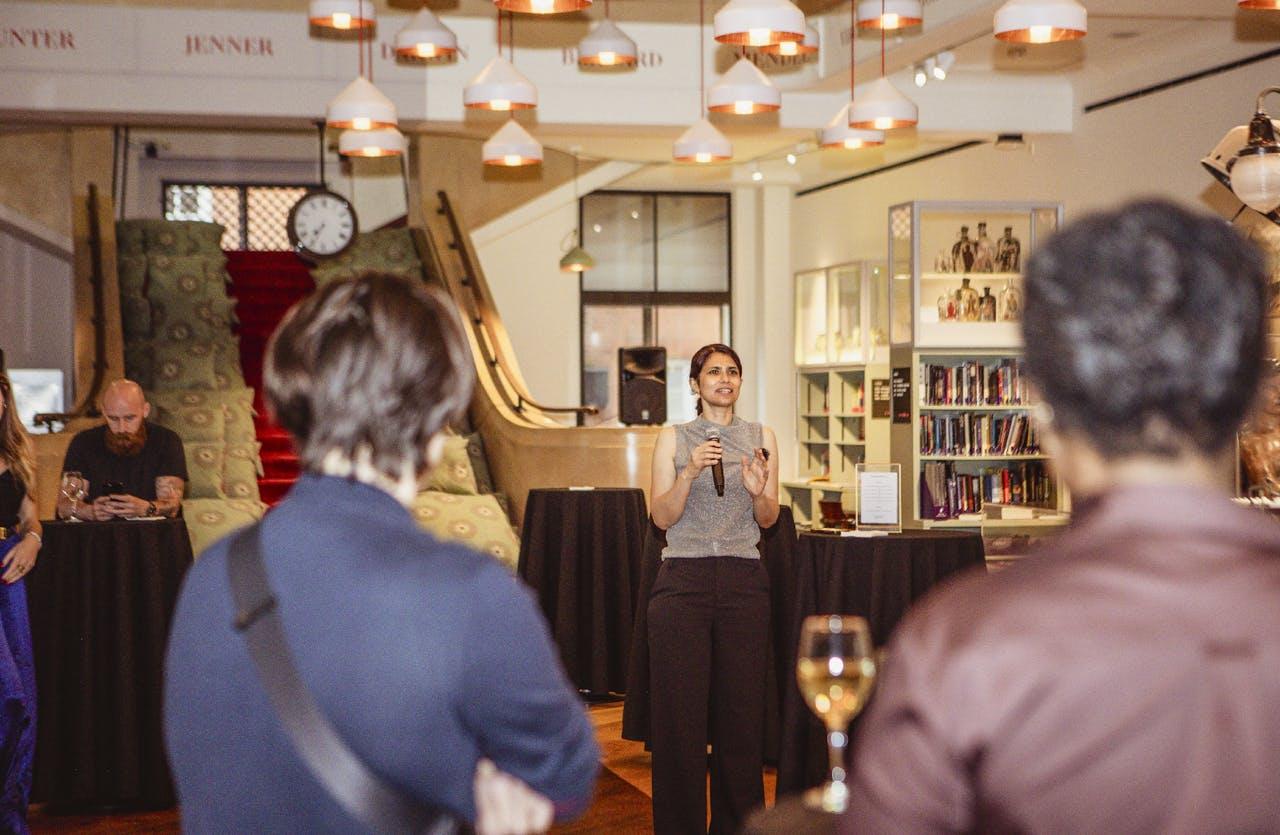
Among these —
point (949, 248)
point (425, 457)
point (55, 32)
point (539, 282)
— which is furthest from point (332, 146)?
point (425, 457)

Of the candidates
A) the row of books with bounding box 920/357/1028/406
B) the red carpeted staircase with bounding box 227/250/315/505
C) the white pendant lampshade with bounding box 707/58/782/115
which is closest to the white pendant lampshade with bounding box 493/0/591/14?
the white pendant lampshade with bounding box 707/58/782/115

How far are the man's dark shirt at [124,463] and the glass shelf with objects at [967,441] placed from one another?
5530mm

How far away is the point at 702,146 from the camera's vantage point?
9.12 m

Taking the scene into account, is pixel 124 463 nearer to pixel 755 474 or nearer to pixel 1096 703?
pixel 755 474

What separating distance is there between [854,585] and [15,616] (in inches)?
106

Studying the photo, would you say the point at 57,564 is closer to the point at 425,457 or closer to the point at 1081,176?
the point at 425,457

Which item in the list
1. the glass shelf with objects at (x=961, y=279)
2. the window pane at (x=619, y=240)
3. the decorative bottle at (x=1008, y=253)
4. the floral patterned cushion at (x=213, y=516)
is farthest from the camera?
the window pane at (x=619, y=240)

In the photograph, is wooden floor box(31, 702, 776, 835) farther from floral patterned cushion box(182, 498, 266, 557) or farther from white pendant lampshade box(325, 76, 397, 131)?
floral patterned cushion box(182, 498, 266, 557)

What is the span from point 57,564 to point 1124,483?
4.99 metres

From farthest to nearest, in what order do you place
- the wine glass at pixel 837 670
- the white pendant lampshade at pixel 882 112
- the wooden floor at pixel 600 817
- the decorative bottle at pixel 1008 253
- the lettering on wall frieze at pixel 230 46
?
the lettering on wall frieze at pixel 230 46 → the decorative bottle at pixel 1008 253 → the white pendant lampshade at pixel 882 112 → the wooden floor at pixel 600 817 → the wine glass at pixel 837 670

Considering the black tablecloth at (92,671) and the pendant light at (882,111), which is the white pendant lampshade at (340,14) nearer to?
the pendant light at (882,111)

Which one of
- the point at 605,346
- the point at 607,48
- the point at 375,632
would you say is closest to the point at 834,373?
the point at 605,346

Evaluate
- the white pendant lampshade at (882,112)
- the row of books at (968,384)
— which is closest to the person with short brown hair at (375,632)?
the white pendant lampshade at (882,112)

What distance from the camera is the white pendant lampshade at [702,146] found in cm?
911
